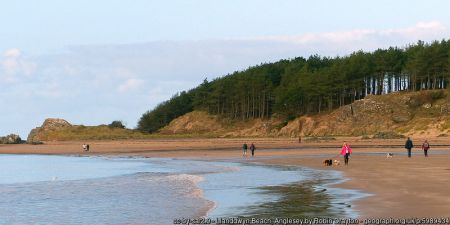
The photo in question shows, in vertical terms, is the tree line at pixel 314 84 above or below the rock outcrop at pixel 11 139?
above

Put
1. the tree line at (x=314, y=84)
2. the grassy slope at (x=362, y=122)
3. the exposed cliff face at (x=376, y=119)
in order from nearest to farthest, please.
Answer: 1. the grassy slope at (x=362, y=122)
2. the exposed cliff face at (x=376, y=119)
3. the tree line at (x=314, y=84)

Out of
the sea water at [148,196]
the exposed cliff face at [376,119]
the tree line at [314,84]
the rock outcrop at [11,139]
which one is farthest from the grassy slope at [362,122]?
the sea water at [148,196]

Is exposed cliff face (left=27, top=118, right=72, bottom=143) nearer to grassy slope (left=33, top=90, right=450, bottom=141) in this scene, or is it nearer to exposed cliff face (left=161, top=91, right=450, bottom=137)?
grassy slope (left=33, top=90, right=450, bottom=141)

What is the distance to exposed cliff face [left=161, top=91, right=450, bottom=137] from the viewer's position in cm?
9362

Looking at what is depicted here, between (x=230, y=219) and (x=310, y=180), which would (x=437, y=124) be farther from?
(x=230, y=219)

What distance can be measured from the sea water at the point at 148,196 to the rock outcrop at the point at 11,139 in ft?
259

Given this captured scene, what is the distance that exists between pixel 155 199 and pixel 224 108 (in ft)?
357

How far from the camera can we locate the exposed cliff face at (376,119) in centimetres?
9362

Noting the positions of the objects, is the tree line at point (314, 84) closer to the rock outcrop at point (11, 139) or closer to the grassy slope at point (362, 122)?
the grassy slope at point (362, 122)

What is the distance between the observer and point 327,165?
40.8 metres

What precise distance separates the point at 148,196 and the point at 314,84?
93614mm

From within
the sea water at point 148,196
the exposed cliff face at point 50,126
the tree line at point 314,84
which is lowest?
the sea water at point 148,196

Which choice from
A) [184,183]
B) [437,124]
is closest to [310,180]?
[184,183]

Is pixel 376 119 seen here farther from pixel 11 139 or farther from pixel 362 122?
pixel 11 139
